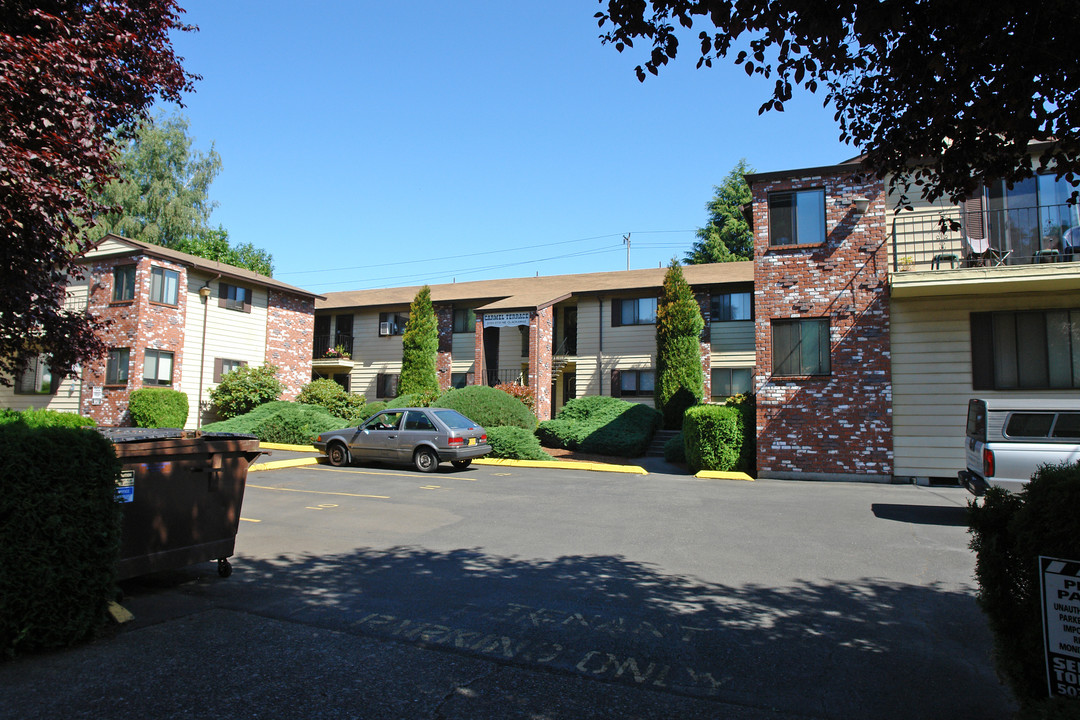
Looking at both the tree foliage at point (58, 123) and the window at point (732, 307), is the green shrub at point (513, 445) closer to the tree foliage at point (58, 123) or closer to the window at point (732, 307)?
the window at point (732, 307)

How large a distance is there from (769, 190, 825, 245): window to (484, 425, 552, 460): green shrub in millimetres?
8703

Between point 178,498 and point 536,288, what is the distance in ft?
81.3

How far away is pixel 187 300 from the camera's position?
995 inches

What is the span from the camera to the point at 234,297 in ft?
88.6

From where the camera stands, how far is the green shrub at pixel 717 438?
55.1 feet

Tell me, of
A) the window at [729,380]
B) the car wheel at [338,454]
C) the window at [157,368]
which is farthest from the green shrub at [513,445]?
the window at [157,368]

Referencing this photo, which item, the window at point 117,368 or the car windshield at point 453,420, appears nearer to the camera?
the car windshield at point 453,420

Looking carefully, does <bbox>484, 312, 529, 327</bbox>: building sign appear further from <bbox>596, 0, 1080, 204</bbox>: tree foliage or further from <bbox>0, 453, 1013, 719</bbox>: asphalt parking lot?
<bbox>596, 0, 1080, 204</bbox>: tree foliage

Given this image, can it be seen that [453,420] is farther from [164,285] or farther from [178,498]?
[164,285]

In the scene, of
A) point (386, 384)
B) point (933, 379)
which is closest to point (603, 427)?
point (933, 379)

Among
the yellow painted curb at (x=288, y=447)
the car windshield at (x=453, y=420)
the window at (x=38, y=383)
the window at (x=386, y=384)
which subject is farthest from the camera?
the window at (x=386, y=384)

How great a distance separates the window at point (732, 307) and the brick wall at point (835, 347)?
27.4 feet

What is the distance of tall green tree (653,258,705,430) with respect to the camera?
23.9 metres

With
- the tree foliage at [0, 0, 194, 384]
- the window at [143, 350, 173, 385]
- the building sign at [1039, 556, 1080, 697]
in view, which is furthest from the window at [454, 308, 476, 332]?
the building sign at [1039, 556, 1080, 697]
